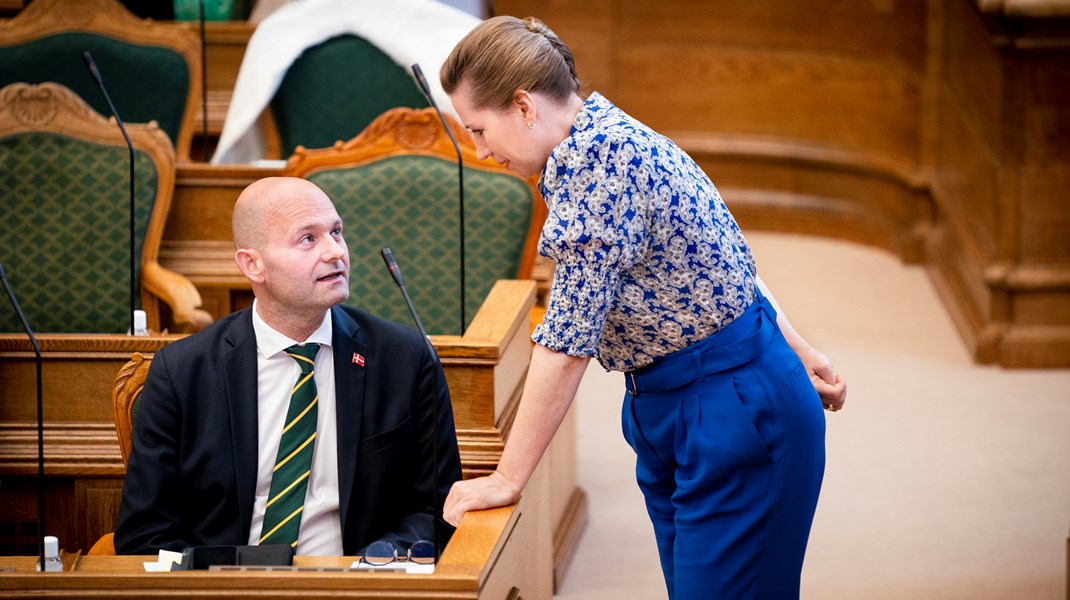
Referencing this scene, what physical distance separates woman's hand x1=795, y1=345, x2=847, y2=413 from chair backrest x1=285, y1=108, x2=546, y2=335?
138 centimetres

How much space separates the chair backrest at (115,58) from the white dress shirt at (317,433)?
7.34 feet

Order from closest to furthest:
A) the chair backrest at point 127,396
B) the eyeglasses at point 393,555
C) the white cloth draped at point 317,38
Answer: the eyeglasses at point 393,555, the chair backrest at point 127,396, the white cloth draped at point 317,38

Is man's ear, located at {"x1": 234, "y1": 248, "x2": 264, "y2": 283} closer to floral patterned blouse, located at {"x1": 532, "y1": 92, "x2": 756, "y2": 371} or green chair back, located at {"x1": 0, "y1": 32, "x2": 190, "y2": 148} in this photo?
floral patterned blouse, located at {"x1": 532, "y1": 92, "x2": 756, "y2": 371}

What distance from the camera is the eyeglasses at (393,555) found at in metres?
1.94

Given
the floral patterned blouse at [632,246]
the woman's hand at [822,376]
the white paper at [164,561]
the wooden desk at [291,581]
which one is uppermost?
the floral patterned blouse at [632,246]

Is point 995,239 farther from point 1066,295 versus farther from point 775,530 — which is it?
point 775,530

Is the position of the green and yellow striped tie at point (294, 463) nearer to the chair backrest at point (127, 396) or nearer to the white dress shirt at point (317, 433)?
the white dress shirt at point (317, 433)

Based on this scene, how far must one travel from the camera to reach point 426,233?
11.6ft

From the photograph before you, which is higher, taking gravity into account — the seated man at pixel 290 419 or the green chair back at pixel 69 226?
the seated man at pixel 290 419

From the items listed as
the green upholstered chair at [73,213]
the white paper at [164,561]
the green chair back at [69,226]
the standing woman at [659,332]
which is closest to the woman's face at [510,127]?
the standing woman at [659,332]

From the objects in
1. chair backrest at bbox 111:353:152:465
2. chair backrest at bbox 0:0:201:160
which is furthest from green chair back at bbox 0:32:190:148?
chair backrest at bbox 111:353:152:465

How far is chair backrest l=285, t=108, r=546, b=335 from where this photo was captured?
3.53 meters

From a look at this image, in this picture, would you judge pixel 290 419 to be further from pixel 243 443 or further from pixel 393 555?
pixel 393 555

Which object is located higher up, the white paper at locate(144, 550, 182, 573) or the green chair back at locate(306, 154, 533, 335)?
the white paper at locate(144, 550, 182, 573)
